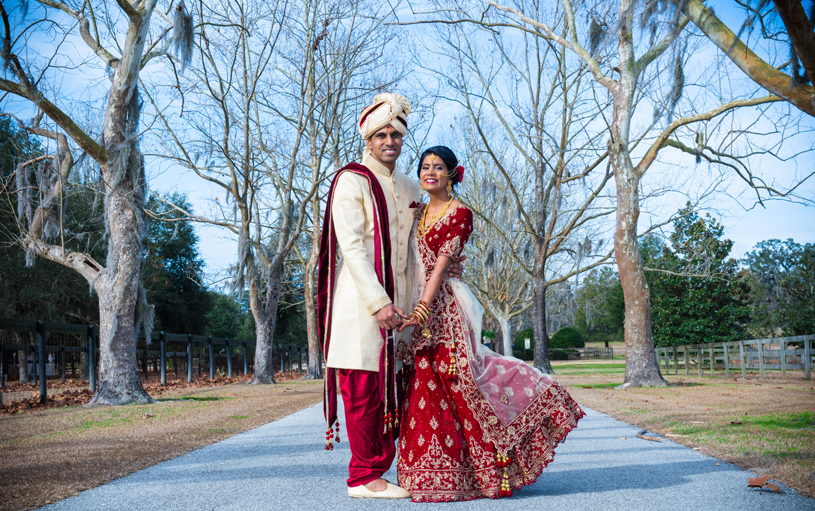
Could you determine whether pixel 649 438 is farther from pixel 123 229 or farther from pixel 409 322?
pixel 123 229

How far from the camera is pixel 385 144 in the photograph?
3.81m

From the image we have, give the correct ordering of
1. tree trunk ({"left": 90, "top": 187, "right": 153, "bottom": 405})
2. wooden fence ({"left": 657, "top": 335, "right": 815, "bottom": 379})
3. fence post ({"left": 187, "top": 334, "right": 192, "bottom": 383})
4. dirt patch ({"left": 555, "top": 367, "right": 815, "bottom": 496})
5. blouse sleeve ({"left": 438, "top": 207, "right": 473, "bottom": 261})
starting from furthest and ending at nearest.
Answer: fence post ({"left": 187, "top": 334, "right": 192, "bottom": 383})
wooden fence ({"left": 657, "top": 335, "right": 815, "bottom": 379})
tree trunk ({"left": 90, "top": 187, "right": 153, "bottom": 405})
dirt patch ({"left": 555, "top": 367, "right": 815, "bottom": 496})
blouse sleeve ({"left": 438, "top": 207, "right": 473, "bottom": 261})

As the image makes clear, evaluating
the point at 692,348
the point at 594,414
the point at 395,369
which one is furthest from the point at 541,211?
the point at 395,369

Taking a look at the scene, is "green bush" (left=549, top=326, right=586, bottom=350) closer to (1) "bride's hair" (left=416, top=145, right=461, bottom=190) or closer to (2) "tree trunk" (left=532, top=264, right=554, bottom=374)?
(2) "tree trunk" (left=532, top=264, right=554, bottom=374)

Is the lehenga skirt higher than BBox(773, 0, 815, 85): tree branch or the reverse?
the reverse

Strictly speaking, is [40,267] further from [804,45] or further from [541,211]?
[804,45]

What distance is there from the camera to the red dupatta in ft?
11.5

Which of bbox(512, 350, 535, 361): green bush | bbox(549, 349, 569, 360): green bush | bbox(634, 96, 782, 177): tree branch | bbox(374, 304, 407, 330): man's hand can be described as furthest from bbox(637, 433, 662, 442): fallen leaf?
bbox(549, 349, 569, 360): green bush

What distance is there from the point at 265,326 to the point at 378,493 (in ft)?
52.5

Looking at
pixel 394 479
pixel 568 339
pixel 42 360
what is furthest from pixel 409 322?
pixel 568 339

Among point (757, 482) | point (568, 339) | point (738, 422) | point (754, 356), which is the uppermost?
point (757, 482)

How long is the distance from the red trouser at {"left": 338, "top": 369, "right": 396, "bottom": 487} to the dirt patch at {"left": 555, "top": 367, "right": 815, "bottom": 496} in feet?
7.23

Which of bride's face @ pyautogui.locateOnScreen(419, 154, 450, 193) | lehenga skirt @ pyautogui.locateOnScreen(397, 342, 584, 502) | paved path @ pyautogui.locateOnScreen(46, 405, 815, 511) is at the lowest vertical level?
paved path @ pyautogui.locateOnScreen(46, 405, 815, 511)

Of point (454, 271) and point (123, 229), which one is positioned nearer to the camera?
point (454, 271)
